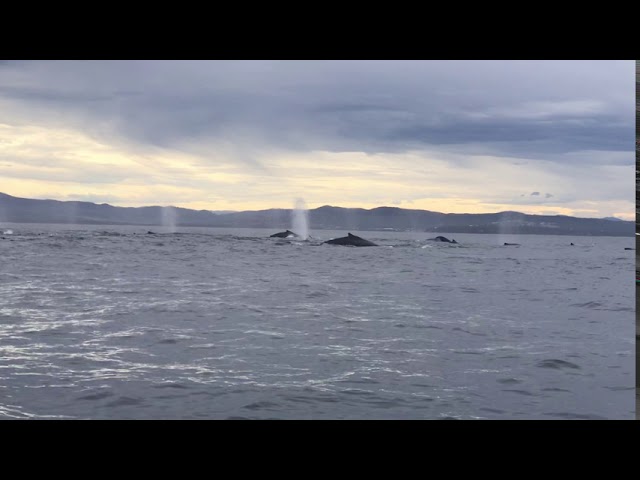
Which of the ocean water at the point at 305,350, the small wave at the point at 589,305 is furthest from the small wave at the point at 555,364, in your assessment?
the small wave at the point at 589,305

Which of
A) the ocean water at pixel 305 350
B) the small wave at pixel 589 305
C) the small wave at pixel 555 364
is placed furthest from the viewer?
the small wave at pixel 589 305

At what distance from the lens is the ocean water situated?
34.9 ft

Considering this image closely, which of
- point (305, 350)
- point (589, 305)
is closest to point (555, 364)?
point (305, 350)

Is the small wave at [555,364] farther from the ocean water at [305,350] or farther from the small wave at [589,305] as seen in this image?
the small wave at [589,305]

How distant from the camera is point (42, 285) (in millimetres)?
30156

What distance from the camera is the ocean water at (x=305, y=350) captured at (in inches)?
418

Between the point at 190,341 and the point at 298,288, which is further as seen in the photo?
the point at 298,288

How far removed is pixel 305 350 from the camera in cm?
1560

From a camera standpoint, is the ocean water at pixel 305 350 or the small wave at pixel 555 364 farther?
the small wave at pixel 555 364

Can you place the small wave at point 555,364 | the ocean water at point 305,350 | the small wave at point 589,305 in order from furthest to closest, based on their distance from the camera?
the small wave at point 589,305 → the small wave at point 555,364 → the ocean water at point 305,350

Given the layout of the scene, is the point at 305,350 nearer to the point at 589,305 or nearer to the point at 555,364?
the point at 555,364
